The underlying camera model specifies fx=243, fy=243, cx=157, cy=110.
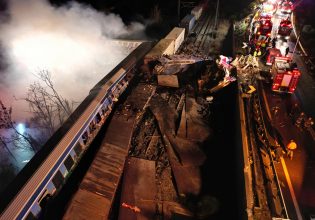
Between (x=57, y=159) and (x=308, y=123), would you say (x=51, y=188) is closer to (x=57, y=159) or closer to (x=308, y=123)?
(x=57, y=159)

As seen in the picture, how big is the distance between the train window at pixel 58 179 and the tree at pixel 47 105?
12.1 m

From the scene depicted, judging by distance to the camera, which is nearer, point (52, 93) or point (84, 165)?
point (84, 165)

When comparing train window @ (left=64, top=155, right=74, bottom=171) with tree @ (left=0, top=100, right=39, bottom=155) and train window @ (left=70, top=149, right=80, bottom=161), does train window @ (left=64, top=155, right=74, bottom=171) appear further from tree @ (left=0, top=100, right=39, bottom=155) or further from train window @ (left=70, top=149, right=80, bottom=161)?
tree @ (left=0, top=100, right=39, bottom=155)

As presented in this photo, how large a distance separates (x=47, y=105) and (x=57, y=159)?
14.9 m

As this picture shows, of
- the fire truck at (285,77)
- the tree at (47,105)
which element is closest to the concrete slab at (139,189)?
the fire truck at (285,77)

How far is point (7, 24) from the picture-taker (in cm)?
2127

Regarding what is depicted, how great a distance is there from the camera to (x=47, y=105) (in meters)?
19.8

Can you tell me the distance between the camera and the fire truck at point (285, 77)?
37.6ft

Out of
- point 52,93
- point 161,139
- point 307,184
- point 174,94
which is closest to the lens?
point 307,184

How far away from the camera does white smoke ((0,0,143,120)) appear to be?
2084 cm

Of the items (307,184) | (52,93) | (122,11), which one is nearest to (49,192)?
(307,184)

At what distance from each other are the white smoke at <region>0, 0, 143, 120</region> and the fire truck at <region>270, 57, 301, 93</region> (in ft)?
41.7

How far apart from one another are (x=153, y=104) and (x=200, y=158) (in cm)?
318

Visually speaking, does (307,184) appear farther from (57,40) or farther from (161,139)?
(57,40)
